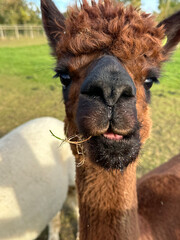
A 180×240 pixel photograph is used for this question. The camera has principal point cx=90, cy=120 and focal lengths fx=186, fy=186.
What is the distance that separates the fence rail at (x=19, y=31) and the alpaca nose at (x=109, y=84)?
110ft

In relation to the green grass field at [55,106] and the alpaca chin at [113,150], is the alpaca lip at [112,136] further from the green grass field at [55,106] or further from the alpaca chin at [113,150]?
the green grass field at [55,106]

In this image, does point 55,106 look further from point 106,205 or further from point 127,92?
point 127,92

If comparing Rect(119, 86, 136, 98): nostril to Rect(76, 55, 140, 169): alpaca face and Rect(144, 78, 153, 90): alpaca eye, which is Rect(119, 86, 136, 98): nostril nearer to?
Rect(76, 55, 140, 169): alpaca face

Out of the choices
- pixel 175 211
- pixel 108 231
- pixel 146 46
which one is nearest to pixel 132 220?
pixel 108 231

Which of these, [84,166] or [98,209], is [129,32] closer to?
[84,166]

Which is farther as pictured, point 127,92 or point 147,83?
point 147,83

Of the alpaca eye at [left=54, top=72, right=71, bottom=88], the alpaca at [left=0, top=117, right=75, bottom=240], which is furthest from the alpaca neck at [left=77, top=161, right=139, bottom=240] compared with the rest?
the alpaca at [left=0, top=117, right=75, bottom=240]

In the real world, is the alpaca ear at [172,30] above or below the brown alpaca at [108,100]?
above

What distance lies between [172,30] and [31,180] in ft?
7.91

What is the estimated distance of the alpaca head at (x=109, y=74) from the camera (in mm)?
1043

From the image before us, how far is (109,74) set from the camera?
1046 millimetres

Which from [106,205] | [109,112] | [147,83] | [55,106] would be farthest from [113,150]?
[55,106]

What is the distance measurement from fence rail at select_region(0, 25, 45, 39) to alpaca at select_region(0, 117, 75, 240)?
1253 inches

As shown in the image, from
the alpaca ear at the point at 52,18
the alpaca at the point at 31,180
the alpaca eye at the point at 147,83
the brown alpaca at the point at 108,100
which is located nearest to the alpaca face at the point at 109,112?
the brown alpaca at the point at 108,100
